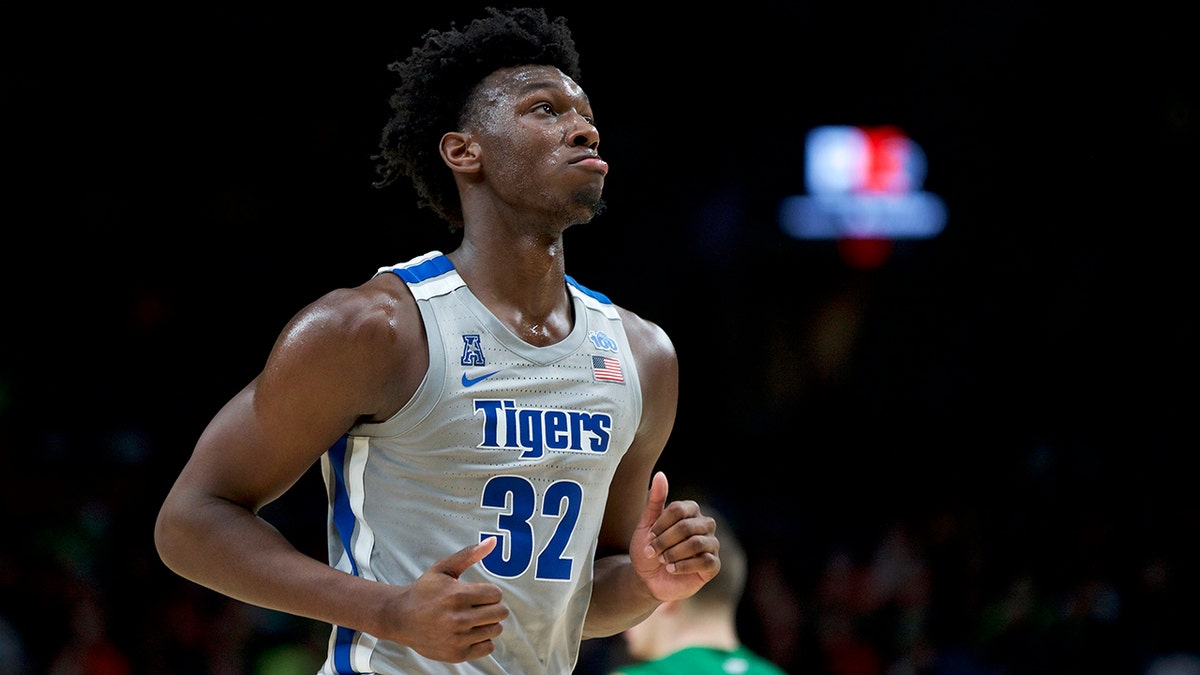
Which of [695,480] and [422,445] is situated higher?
[422,445]

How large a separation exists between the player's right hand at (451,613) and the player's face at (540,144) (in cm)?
96

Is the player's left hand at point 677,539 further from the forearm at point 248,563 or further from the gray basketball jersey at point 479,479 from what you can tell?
the forearm at point 248,563

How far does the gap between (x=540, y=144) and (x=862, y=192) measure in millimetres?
9341

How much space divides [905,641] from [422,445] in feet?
21.1

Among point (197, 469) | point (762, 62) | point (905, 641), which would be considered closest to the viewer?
point (197, 469)

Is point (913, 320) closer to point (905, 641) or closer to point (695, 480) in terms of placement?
point (695, 480)

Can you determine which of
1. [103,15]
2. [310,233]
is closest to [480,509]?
[310,233]

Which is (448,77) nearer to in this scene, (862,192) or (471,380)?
(471,380)

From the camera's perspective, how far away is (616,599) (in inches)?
121

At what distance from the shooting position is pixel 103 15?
31.0 feet

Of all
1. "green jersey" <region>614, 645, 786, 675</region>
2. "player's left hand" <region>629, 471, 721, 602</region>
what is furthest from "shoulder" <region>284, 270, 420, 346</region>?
"green jersey" <region>614, 645, 786, 675</region>

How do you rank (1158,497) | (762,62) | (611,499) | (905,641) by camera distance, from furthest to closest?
(762,62) → (1158,497) → (905,641) → (611,499)

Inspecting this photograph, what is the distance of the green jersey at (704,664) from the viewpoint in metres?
4.18

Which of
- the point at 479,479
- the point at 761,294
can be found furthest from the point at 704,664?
the point at 761,294
